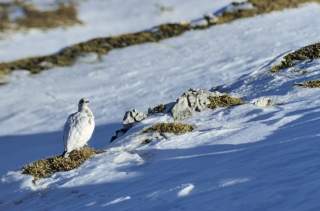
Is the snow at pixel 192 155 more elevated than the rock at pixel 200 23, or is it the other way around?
the rock at pixel 200 23

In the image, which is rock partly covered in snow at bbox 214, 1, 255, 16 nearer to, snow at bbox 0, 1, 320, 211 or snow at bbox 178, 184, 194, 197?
snow at bbox 0, 1, 320, 211

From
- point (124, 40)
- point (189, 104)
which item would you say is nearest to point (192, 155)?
point (189, 104)

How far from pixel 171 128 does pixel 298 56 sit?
750 centimetres

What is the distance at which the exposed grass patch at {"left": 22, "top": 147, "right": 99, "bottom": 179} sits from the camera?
15.7 m

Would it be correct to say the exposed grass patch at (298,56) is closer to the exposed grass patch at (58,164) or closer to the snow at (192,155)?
the snow at (192,155)

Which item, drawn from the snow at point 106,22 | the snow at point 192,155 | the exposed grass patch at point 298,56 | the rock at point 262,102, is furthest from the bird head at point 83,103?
the snow at point 106,22

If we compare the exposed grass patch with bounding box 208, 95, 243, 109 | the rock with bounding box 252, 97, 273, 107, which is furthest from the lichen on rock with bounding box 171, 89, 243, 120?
the rock with bounding box 252, 97, 273, 107

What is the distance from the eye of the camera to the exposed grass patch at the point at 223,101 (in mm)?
18469

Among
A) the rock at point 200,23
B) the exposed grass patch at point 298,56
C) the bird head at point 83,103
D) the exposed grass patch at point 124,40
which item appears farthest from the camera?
the rock at point 200,23

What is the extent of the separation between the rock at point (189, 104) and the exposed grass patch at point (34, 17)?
32.0 m

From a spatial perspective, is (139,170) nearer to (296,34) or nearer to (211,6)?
(296,34)

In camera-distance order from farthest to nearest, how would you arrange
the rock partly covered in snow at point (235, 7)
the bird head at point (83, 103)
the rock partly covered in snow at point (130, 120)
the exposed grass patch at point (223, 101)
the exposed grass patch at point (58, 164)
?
the rock partly covered in snow at point (235, 7)
the exposed grass patch at point (223, 101)
the rock partly covered in snow at point (130, 120)
the bird head at point (83, 103)
the exposed grass patch at point (58, 164)

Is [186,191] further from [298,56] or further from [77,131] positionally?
[298,56]

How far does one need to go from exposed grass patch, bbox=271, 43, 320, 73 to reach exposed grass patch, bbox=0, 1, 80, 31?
2868 centimetres
